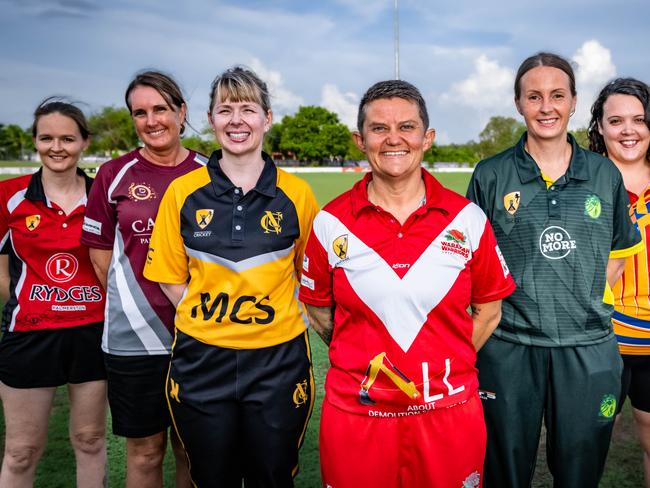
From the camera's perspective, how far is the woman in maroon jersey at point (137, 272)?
9.43 ft

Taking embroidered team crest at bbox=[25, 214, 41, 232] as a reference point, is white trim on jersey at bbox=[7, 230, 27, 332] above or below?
below

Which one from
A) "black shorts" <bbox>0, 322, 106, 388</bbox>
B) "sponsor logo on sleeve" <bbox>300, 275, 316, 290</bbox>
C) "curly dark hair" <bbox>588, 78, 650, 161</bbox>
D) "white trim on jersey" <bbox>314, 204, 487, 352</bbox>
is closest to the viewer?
"white trim on jersey" <bbox>314, 204, 487, 352</bbox>

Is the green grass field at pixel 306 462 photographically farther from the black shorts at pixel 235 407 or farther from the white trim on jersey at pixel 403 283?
the white trim on jersey at pixel 403 283

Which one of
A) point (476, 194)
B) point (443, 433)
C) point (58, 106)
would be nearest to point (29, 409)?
point (58, 106)

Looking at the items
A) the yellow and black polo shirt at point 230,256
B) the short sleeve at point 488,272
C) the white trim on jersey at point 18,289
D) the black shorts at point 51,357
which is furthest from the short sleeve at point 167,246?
the short sleeve at point 488,272

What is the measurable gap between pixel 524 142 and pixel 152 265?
2003mm

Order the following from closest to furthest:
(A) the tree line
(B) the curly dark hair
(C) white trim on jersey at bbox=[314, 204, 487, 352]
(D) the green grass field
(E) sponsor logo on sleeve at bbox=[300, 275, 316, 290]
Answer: (C) white trim on jersey at bbox=[314, 204, 487, 352]
(E) sponsor logo on sleeve at bbox=[300, 275, 316, 290]
(B) the curly dark hair
(D) the green grass field
(A) the tree line

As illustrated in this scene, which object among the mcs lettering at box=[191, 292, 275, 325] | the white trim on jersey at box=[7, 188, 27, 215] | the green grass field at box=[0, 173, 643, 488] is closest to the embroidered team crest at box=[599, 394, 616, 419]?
the green grass field at box=[0, 173, 643, 488]

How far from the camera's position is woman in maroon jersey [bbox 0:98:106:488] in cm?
301

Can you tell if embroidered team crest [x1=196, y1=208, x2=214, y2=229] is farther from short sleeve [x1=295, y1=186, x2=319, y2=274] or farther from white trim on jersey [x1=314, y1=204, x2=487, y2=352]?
white trim on jersey [x1=314, y1=204, x2=487, y2=352]

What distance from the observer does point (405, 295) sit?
221cm

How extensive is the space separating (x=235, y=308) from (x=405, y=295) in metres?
0.80

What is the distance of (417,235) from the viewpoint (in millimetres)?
2295

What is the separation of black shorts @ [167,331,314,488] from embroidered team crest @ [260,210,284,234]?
545 millimetres
